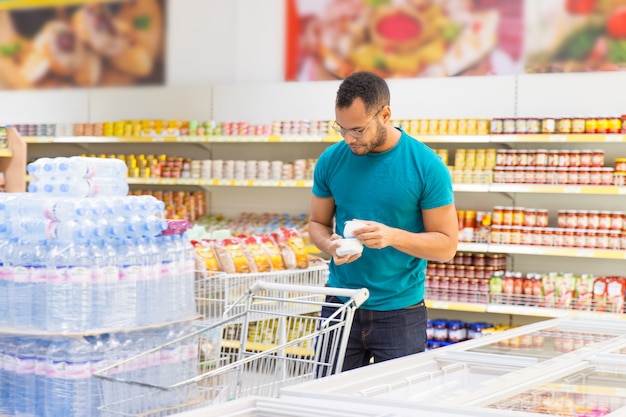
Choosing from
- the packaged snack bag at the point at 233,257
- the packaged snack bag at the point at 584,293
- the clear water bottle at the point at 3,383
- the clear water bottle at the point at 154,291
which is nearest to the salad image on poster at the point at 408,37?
the packaged snack bag at the point at 584,293

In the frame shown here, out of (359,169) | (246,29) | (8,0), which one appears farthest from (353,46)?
(359,169)

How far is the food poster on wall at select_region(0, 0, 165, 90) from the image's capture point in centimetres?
855

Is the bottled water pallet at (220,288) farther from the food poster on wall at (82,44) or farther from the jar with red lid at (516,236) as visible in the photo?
the food poster on wall at (82,44)

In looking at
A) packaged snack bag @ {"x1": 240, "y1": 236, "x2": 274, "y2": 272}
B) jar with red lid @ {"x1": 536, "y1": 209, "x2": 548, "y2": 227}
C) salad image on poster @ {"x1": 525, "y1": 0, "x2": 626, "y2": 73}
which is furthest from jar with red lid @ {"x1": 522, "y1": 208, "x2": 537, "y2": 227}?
packaged snack bag @ {"x1": 240, "y1": 236, "x2": 274, "y2": 272}

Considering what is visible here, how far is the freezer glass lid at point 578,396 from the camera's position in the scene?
1998 millimetres

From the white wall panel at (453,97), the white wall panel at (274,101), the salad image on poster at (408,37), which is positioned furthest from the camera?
the white wall panel at (274,101)

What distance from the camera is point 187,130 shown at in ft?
24.1

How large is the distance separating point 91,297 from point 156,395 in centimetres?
47

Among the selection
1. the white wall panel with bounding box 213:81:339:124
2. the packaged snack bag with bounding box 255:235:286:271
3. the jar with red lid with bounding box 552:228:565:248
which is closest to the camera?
the packaged snack bag with bounding box 255:235:286:271

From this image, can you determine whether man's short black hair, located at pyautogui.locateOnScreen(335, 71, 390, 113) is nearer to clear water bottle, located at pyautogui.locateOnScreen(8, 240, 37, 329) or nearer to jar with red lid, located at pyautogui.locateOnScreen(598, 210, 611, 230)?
clear water bottle, located at pyautogui.locateOnScreen(8, 240, 37, 329)

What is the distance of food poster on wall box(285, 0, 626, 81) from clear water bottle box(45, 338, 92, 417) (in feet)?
13.9

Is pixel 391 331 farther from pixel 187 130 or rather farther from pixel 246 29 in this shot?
pixel 246 29

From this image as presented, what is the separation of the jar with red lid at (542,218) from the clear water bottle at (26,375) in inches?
146

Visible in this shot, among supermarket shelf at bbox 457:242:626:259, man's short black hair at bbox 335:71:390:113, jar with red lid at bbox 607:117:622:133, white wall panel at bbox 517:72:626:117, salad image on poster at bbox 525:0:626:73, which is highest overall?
salad image on poster at bbox 525:0:626:73
